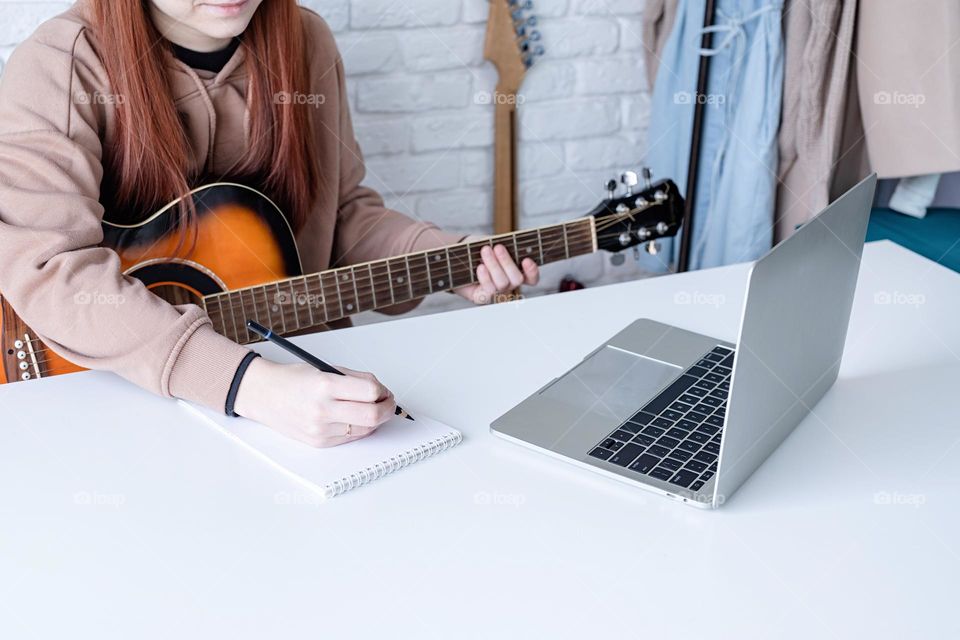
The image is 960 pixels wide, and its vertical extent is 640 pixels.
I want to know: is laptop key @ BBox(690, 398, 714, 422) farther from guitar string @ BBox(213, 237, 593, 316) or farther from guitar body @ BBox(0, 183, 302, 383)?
guitar body @ BBox(0, 183, 302, 383)

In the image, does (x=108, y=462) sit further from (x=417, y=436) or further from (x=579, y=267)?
(x=579, y=267)

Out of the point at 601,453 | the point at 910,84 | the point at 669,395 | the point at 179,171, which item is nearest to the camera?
the point at 601,453

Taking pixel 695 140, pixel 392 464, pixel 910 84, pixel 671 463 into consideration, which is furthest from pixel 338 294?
pixel 910 84

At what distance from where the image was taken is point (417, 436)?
94 cm

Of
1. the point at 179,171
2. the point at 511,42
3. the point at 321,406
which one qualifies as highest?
the point at 511,42

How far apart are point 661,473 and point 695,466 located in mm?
33

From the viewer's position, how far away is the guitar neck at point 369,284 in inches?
53.1

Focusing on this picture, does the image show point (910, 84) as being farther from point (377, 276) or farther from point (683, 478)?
point (683, 478)

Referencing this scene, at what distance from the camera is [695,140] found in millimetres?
2102

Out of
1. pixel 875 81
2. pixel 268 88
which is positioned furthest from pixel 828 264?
pixel 875 81

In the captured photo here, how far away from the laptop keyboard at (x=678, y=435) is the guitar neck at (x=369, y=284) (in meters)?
0.51

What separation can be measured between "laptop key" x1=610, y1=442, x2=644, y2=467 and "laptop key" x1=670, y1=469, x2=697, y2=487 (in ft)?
0.14

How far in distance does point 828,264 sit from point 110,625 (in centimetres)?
67

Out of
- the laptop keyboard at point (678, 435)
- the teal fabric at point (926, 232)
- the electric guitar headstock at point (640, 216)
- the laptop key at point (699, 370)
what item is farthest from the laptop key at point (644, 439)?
the teal fabric at point (926, 232)
